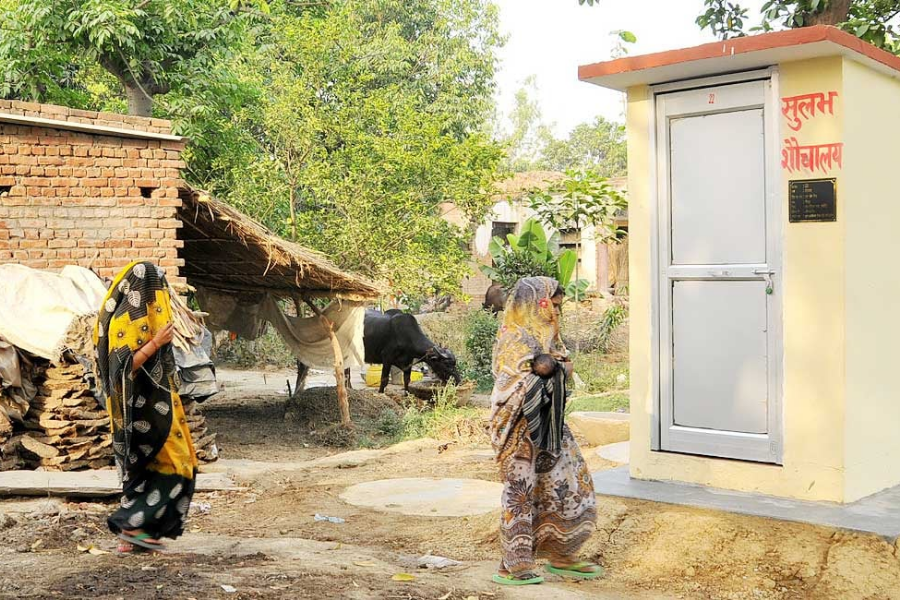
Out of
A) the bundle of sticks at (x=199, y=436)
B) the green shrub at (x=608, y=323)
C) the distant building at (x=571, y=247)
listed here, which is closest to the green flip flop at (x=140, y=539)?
the bundle of sticks at (x=199, y=436)

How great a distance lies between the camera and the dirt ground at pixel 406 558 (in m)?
4.03

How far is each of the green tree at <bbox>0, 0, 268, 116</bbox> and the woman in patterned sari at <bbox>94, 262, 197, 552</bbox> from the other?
8954 mm

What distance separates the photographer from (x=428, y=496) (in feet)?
23.0

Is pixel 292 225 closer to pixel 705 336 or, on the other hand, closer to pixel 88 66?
pixel 88 66

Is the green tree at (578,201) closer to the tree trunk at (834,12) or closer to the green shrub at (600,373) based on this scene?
the green shrub at (600,373)

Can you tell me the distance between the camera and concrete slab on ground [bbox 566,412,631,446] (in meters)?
8.69

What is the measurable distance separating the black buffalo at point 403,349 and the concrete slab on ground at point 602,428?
5.66 metres

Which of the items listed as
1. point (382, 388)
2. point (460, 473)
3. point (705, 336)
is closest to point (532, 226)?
point (382, 388)

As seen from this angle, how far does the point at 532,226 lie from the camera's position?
1558cm

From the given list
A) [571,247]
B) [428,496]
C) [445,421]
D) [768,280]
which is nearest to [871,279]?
[768,280]

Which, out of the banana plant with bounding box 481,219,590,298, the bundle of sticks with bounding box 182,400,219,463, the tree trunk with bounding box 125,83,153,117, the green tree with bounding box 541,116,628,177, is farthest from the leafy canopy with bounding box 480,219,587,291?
the green tree with bounding box 541,116,628,177

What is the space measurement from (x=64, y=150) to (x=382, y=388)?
7374 millimetres

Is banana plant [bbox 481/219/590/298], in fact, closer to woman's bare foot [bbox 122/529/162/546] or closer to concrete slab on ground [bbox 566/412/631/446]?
concrete slab on ground [bbox 566/412/631/446]

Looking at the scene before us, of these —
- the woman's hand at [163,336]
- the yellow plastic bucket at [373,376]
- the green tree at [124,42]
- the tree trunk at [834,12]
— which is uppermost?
the green tree at [124,42]
